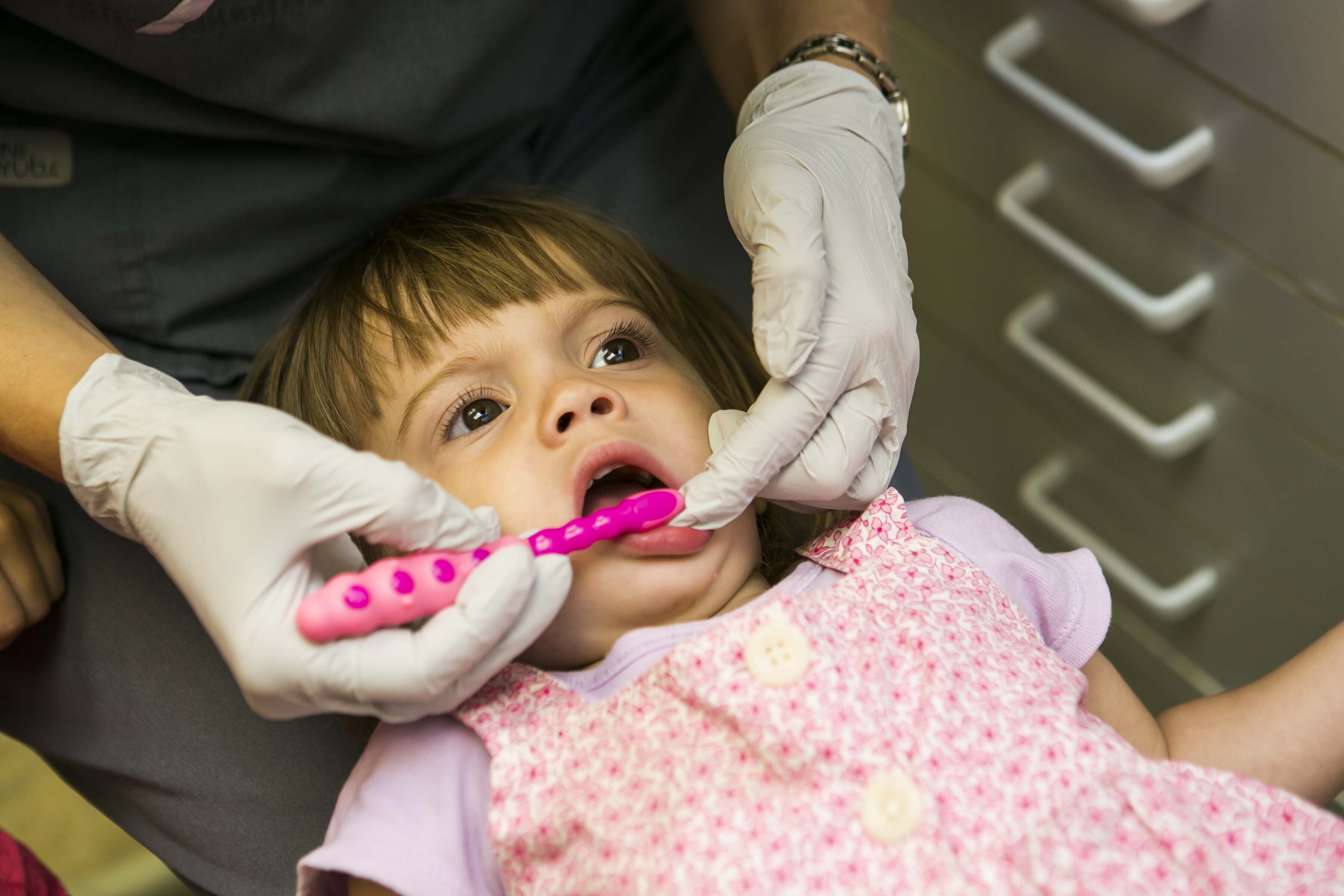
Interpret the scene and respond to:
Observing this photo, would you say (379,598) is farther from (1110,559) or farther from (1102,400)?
(1110,559)

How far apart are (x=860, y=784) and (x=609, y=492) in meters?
0.32

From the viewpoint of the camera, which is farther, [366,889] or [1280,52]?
[1280,52]

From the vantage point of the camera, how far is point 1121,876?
2.26 feet

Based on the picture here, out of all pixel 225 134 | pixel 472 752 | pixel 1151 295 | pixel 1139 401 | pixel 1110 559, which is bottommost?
pixel 1110 559

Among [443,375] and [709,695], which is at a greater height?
[443,375]

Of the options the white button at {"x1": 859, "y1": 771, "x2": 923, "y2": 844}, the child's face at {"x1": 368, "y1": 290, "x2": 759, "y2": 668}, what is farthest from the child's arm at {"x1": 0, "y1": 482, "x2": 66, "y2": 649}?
the white button at {"x1": 859, "y1": 771, "x2": 923, "y2": 844}

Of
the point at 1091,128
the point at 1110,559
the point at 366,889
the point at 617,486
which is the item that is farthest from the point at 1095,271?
the point at 366,889

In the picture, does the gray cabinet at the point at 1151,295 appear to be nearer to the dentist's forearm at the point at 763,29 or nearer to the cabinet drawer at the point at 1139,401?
the cabinet drawer at the point at 1139,401

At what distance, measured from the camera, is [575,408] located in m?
0.85

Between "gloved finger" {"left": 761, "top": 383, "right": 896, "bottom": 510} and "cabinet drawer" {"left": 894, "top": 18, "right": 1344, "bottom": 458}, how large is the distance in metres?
0.52

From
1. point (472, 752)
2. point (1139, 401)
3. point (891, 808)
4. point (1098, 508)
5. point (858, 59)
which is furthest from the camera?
point (1098, 508)

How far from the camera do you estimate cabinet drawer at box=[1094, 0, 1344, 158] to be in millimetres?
1008

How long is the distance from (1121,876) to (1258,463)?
745 millimetres

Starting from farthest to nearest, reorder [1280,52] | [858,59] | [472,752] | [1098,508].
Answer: [1098,508]
[858,59]
[1280,52]
[472,752]
